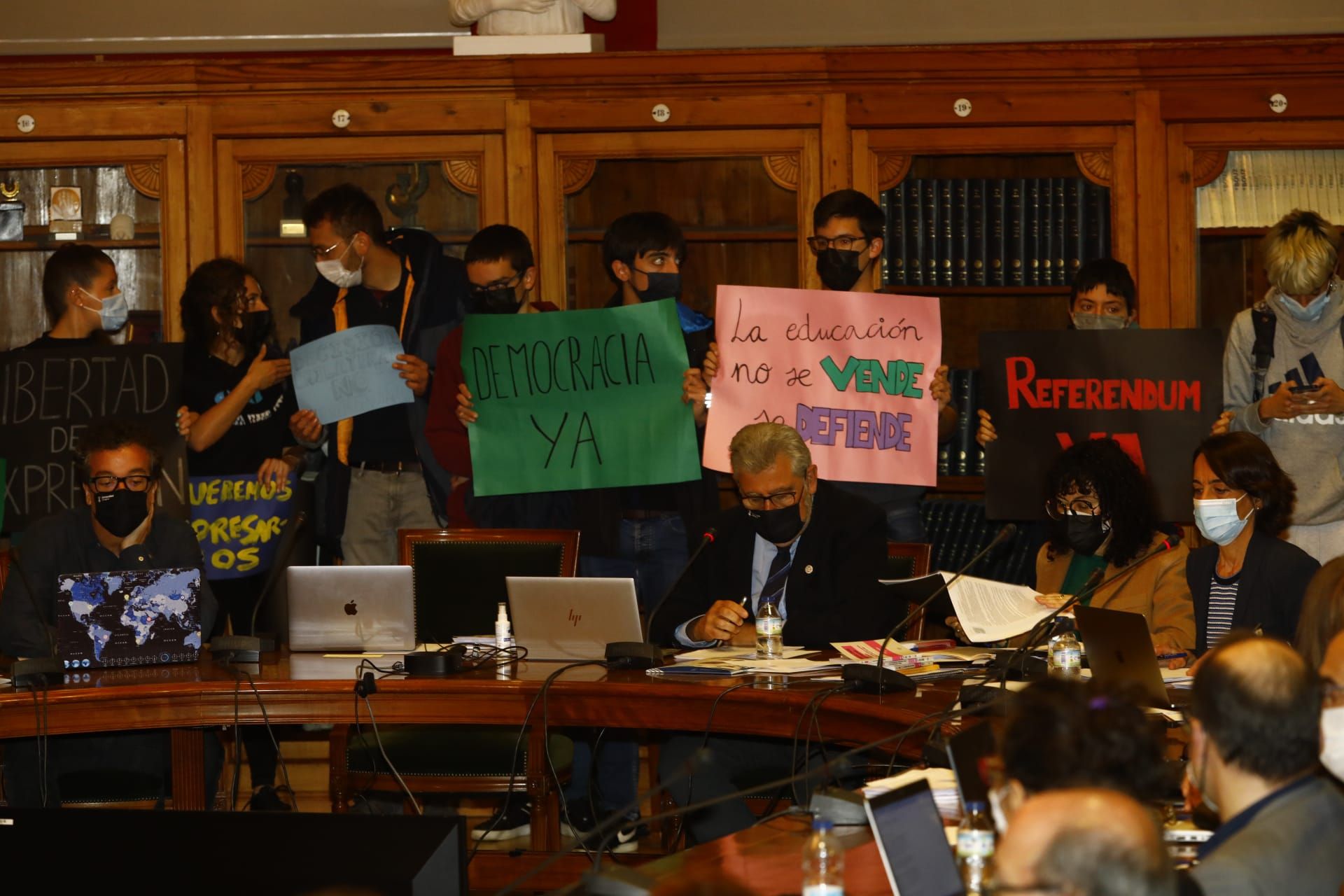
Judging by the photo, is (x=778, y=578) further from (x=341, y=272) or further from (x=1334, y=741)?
(x=1334, y=741)

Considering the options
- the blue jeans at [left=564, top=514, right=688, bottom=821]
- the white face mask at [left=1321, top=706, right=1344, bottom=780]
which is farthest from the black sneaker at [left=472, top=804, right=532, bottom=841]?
the white face mask at [left=1321, top=706, right=1344, bottom=780]

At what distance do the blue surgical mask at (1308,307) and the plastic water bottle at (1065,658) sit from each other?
5.69 ft

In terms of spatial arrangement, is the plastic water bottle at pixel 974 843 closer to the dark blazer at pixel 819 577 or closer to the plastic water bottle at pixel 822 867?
the plastic water bottle at pixel 822 867

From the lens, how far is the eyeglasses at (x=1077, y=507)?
3.76m

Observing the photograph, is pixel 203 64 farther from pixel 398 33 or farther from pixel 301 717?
pixel 301 717

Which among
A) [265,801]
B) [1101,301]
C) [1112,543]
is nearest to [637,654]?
[265,801]

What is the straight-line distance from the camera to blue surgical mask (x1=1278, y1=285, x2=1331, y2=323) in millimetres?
4398

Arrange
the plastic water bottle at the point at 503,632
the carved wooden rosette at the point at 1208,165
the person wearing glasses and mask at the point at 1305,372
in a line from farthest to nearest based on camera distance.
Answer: the carved wooden rosette at the point at 1208,165
the person wearing glasses and mask at the point at 1305,372
the plastic water bottle at the point at 503,632

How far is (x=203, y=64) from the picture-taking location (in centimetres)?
513

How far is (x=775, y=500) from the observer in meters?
3.73

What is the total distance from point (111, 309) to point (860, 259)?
7.65 feet

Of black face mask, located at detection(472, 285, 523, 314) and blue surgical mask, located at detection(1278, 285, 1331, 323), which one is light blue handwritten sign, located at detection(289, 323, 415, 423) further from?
blue surgical mask, located at detection(1278, 285, 1331, 323)

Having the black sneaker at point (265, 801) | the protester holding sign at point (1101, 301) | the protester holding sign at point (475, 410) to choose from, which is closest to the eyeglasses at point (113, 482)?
the black sneaker at point (265, 801)

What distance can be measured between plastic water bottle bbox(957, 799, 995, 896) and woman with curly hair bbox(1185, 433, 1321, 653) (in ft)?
5.44
